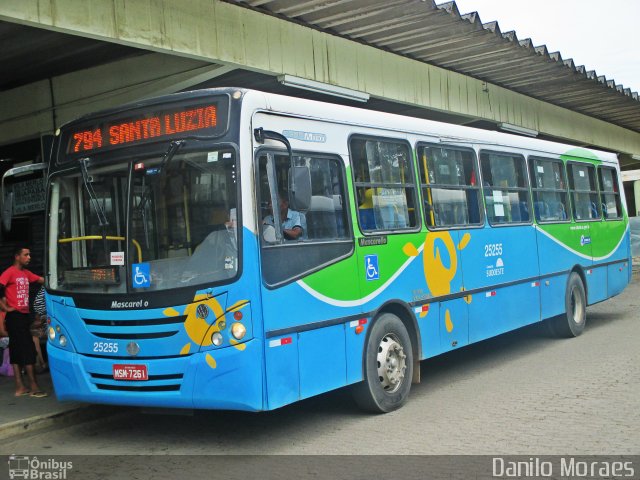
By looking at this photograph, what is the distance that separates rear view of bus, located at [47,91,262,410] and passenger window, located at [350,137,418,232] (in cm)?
171

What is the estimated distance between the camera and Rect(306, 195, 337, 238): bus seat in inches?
268

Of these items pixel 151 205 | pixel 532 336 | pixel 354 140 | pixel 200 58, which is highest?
pixel 200 58

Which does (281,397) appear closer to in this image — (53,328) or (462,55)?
(53,328)

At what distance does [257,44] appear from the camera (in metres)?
10.3

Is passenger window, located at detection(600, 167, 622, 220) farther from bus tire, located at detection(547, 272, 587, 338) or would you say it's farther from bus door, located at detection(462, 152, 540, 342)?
bus door, located at detection(462, 152, 540, 342)

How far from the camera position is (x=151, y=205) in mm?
6434

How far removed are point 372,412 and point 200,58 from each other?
16.2ft

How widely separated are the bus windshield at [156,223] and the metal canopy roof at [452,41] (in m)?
4.02

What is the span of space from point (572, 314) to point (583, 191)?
2313mm

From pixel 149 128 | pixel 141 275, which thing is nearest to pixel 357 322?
pixel 141 275

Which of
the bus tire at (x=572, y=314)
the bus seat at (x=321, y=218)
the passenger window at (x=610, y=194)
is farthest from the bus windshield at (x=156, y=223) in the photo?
the passenger window at (x=610, y=194)

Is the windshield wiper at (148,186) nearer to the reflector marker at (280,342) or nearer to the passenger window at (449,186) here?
the reflector marker at (280,342)

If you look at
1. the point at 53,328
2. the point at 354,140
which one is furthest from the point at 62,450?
the point at 354,140

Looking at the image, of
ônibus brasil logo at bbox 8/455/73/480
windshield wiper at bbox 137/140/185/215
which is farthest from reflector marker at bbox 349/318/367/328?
ônibus brasil logo at bbox 8/455/73/480
